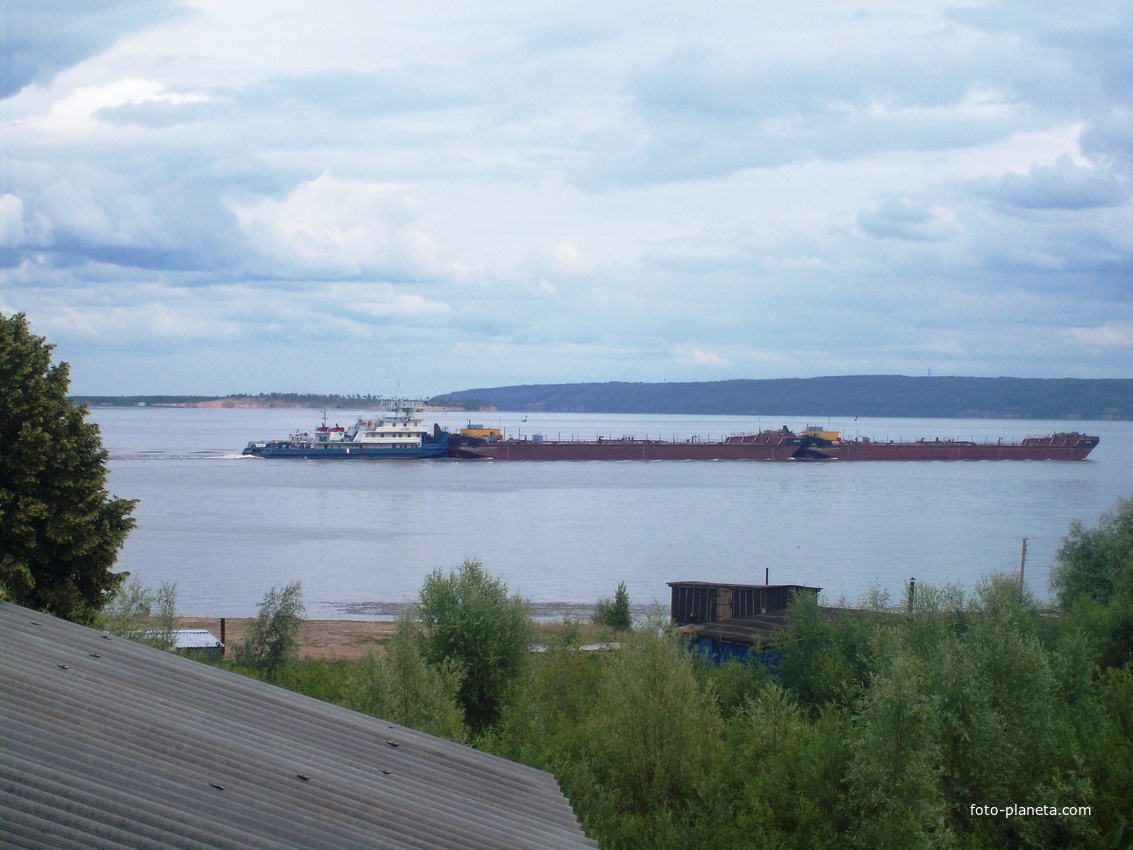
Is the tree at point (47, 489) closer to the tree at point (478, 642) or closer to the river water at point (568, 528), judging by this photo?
the tree at point (478, 642)

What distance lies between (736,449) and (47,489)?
308 feet

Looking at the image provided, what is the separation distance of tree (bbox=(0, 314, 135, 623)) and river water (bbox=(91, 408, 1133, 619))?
14396 millimetres

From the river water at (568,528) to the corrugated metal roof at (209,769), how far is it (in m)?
20.0

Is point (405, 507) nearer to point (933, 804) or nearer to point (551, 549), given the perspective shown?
point (551, 549)

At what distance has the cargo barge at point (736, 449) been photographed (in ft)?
335

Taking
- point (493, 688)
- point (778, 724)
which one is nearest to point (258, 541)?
point (493, 688)

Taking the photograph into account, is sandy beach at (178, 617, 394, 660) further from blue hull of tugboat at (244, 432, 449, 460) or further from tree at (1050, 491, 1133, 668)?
blue hull of tugboat at (244, 432, 449, 460)

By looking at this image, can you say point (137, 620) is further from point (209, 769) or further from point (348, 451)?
point (348, 451)

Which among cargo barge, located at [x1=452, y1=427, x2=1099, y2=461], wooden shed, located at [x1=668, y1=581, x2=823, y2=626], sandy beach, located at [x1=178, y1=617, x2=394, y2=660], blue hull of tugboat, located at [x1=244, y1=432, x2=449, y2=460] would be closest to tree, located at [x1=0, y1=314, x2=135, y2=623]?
sandy beach, located at [x1=178, y1=617, x2=394, y2=660]

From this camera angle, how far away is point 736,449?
107 meters

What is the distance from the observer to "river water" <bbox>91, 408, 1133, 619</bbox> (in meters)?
37.9

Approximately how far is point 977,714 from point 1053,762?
1.55 metres

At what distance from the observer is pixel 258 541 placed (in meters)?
46.9

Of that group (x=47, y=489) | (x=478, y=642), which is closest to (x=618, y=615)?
(x=478, y=642)
